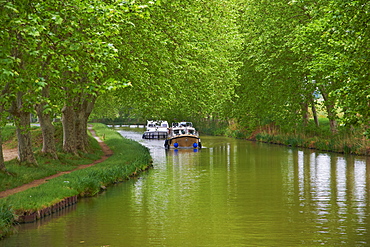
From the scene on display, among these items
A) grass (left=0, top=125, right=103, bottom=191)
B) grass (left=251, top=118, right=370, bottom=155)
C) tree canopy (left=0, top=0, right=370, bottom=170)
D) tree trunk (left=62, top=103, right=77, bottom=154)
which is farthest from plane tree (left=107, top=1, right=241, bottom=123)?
grass (left=251, top=118, right=370, bottom=155)

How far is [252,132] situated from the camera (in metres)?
62.7

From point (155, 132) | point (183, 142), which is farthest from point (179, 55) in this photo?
point (155, 132)

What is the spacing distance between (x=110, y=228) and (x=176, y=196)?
5.84 metres

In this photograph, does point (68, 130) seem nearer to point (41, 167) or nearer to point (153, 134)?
point (41, 167)

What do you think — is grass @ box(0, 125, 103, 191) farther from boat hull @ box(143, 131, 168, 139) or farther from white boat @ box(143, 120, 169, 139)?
white boat @ box(143, 120, 169, 139)

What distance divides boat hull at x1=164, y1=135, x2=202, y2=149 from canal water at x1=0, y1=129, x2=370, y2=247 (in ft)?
68.5

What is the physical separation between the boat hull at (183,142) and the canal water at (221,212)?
20.9 m

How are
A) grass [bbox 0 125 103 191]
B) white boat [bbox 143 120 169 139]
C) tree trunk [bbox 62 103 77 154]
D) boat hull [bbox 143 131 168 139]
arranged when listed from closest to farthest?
1. grass [bbox 0 125 103 191]
2. tree trunk [bbox 62 103 77 154]
3. boat hull [bbox 143 131 168 139]
4. white boat [bbox 143 120 169 139]

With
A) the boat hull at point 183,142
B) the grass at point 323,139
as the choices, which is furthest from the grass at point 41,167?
the grass at point 323,139

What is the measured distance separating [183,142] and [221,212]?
33.0 m

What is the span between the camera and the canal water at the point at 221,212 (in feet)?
44.3

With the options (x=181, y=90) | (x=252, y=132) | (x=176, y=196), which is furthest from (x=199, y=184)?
(x=252, y=132)

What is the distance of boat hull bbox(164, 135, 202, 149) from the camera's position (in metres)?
49.8

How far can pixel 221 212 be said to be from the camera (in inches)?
675
